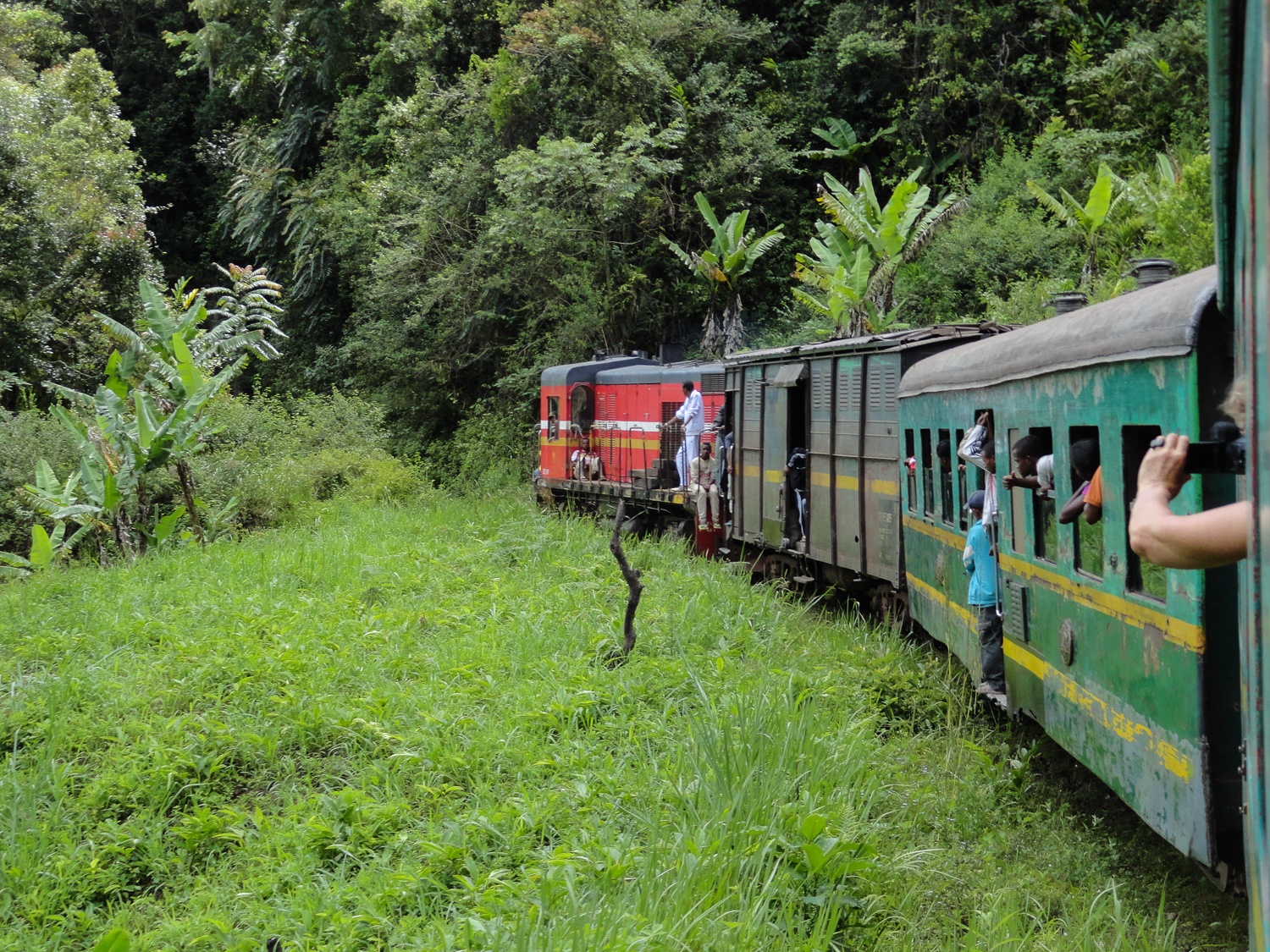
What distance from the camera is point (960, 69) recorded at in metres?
22.8

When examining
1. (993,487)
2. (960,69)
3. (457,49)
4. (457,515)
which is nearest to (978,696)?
(993,487)

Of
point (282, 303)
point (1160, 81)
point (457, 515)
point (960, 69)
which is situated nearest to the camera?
point (457, 515)

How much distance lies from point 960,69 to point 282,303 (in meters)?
19.0

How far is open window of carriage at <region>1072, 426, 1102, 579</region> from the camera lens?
4.69 m

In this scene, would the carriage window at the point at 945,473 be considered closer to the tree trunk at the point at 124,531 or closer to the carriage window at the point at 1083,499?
the carriage window at the point at 1083,499

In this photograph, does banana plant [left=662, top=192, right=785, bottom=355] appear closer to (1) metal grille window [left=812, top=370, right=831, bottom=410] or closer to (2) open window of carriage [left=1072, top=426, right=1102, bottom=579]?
(1) metal grille window [left=812, top=370, right=831, bottom=410]

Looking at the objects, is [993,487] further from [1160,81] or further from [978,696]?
[1160,81]

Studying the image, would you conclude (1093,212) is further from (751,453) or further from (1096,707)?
(1096,707)

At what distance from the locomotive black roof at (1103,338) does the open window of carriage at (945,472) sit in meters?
0.55

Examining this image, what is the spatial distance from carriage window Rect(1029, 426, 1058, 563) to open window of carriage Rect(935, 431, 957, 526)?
6.26ft

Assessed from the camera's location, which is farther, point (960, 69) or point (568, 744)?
point (960, 69)

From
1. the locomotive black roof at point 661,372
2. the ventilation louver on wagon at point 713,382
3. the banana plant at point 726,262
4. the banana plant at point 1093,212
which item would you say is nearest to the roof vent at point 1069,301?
the ventilation louver on wagon at point 713,382

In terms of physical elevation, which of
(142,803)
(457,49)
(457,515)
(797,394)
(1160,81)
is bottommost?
(142,803)

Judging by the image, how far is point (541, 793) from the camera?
5895 mm
